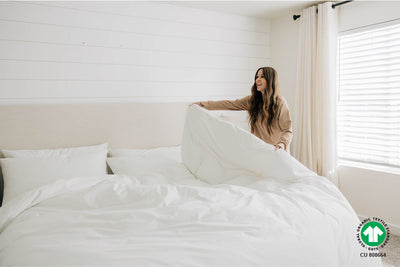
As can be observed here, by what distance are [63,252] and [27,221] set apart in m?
0.56

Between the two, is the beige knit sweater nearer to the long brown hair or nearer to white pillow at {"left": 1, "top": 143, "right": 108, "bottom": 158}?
the long brown hair

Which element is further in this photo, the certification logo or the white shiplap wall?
the white shiplap wall

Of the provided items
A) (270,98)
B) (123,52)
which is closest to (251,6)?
(270,98)

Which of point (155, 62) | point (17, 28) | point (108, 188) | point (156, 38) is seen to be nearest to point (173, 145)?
point (155, 62)

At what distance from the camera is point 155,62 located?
3504 mm

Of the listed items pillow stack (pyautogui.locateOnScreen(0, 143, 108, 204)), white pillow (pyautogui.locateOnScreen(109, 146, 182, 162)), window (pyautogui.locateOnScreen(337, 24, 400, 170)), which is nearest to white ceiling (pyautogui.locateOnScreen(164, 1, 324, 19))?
window (pyautogui.locateOnScreen(337, 24, 400, 170))

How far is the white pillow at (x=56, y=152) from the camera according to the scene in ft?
8.73

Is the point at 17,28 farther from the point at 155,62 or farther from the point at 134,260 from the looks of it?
the point at 134,260

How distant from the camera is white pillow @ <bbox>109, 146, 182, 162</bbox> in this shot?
3043 mm

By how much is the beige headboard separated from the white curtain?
1377 mm

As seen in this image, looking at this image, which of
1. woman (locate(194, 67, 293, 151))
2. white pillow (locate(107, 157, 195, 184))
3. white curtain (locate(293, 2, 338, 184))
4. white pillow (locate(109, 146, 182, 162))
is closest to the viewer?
white pillow (locate(107, 157, 195, 184))

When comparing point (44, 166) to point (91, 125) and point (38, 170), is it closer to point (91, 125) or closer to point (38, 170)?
point (38, 170)

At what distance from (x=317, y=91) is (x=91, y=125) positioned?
2.39m

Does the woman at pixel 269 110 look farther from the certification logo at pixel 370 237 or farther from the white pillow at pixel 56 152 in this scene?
the white pillow at pixel 56 152
